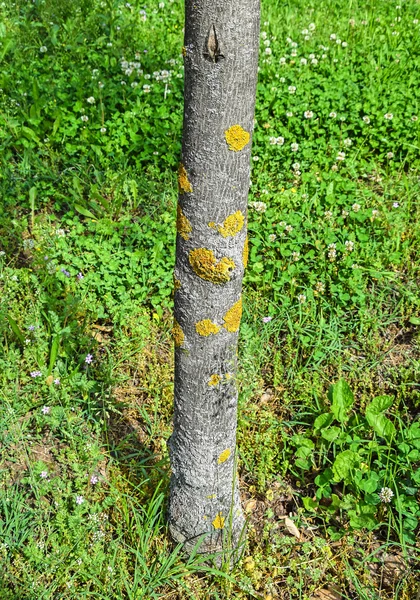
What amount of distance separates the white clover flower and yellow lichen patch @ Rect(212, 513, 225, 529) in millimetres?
697

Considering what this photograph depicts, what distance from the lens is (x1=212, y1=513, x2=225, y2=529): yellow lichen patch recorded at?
2414 mm

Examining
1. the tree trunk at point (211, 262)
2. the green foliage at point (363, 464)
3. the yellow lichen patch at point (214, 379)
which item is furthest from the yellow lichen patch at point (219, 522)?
the yellow lichen patch at point (214, 379)

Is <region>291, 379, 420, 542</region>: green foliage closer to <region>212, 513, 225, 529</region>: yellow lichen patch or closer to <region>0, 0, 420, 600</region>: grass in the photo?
<region>0, 0, 420, 600</region>: grass

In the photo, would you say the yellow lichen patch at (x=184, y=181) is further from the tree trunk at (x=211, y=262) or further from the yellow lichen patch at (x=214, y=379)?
the yellow lichen patch at (x=214, y=379)

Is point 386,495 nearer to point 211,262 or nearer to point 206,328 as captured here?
point 206,328

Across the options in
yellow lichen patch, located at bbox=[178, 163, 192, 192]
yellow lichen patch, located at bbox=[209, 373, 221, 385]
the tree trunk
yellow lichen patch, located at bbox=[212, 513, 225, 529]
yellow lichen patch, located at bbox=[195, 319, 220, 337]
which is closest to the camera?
the tree trunk

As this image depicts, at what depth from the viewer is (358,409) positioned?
304cm

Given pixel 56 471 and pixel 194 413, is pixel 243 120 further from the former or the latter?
pixel 56 471

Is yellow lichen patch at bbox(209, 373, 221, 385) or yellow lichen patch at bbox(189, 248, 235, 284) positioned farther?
yellow lichen patch at bbox(209, 373, 221, 385)

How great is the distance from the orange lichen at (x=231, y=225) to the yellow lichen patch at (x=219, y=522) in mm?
1217

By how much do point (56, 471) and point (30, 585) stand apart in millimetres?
579

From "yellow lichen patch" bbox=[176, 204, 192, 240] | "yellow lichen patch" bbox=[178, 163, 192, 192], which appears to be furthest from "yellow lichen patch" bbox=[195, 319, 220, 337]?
"yellow lichen patch" bbox=[178, 163, 192, 192]

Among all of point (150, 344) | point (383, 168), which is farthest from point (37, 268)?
point (383, 168)

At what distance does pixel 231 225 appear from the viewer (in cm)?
189
